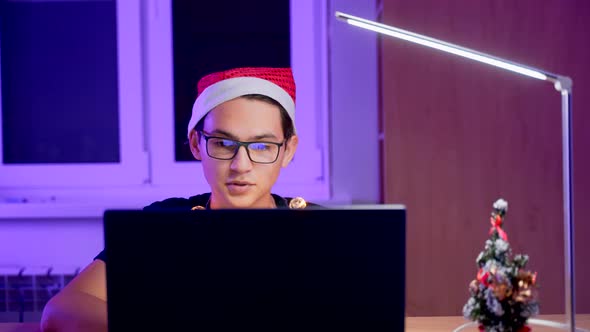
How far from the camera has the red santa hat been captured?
1.41 m

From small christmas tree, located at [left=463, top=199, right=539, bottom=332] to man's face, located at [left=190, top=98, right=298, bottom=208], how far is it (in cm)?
62

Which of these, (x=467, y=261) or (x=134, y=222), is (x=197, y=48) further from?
(x=134, y=222)

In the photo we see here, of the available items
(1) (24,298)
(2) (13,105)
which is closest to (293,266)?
(1) (24,298)

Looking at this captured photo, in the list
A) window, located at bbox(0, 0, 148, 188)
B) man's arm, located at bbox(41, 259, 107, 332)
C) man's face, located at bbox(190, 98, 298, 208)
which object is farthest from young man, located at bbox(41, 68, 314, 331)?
window, located at bbox(0, 0, 148, 188)

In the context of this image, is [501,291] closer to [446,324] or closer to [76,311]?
[446,324]

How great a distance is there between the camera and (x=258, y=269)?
0.78 metres

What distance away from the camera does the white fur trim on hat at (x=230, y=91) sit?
55.3 inches

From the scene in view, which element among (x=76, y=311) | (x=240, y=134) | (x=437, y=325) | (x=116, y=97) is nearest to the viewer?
(x=76, y=311)

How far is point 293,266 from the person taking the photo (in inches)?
30.9

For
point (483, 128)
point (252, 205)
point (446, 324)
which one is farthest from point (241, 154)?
point (483, 128)

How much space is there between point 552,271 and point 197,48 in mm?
1763

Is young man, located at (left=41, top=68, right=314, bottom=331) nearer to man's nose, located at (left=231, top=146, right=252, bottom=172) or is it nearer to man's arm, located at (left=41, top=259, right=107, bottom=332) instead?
man's nose, located at (left=231, top=146, right=252, bottom=172)

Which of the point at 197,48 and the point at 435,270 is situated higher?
the point at 197,48

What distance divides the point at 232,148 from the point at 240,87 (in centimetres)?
15
